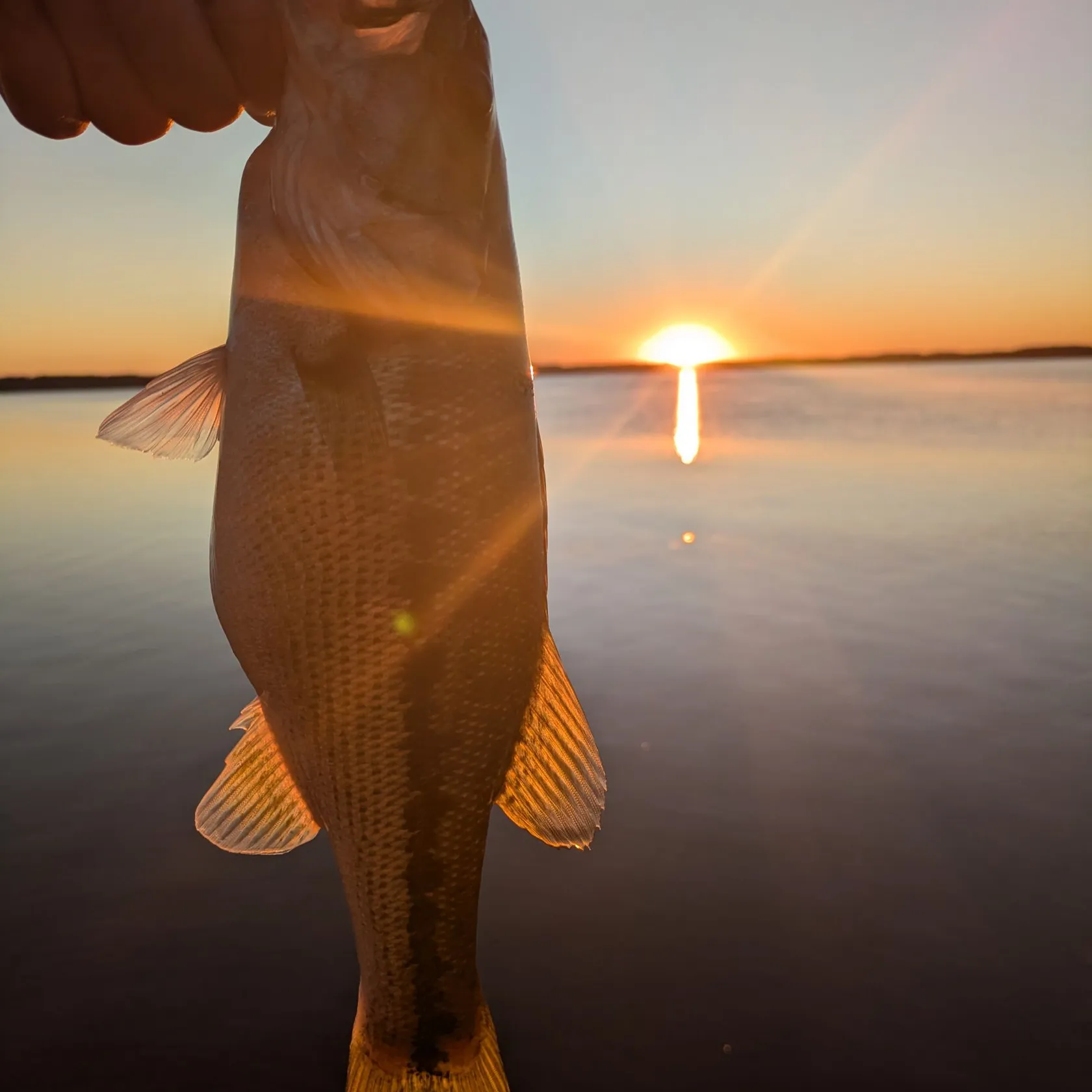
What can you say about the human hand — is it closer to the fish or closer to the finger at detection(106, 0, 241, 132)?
the finger at detection(106, 0, 241, 132)

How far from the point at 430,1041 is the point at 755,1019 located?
201 centimetres

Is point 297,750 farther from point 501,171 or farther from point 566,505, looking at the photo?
point 566,505

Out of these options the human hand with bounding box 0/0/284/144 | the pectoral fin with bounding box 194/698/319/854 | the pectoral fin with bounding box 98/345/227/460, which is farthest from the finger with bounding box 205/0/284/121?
the pectoral fin with bounding box 194/698/319/854

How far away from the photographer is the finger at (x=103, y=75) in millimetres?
1847

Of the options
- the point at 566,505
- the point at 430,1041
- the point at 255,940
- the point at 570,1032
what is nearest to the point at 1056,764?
the point at 570,1032

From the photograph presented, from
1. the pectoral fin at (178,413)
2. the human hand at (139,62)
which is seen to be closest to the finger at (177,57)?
the human hand at (139,62)

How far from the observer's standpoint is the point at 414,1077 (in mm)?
2354

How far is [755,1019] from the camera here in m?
3.61

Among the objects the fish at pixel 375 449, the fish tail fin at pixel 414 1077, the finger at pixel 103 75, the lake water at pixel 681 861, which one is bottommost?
the lake water at pixel 681 861

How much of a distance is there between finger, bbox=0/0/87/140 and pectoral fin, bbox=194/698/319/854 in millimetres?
1695

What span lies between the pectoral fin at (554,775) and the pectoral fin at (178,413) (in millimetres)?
1203

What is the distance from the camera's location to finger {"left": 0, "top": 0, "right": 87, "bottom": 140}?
72.9 inches

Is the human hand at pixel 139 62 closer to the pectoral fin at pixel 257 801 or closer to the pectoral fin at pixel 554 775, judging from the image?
the pectoral fin at pixel 257 801

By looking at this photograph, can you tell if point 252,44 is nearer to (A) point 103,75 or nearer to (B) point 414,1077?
(A) point 103,75
